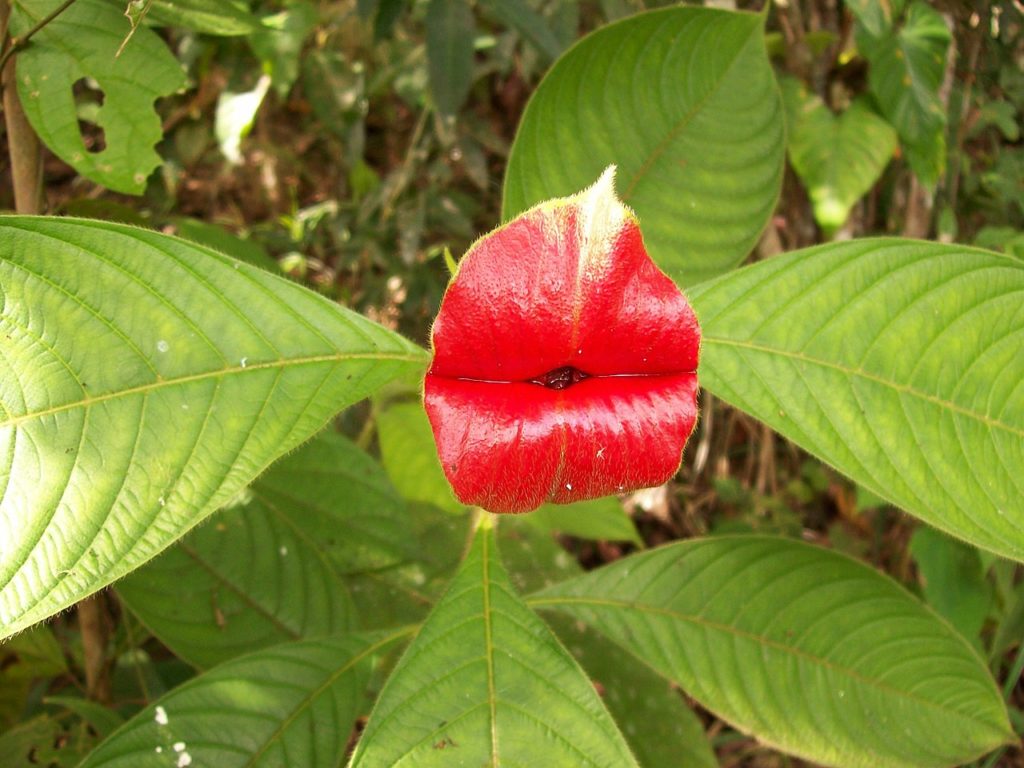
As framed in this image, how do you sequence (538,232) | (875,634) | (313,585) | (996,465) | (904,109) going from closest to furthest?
(538,232) → (996,465) → (875,634) → (313,585) → (904,109)

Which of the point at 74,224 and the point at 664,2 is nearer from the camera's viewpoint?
the point at 74,224

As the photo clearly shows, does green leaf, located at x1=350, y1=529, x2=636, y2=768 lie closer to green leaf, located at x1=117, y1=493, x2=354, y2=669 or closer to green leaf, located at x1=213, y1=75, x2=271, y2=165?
green leaf, located at x1=117, y1=493, x2=354, y2=669

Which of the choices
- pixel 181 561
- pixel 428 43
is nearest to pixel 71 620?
pixel 181 561

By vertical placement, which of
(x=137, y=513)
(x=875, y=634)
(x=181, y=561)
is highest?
(x=137, y=513)

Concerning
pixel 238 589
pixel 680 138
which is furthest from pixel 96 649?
pixel 680 138

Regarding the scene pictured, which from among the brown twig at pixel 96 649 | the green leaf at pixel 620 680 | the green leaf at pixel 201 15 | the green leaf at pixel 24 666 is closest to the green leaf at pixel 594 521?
the green leaf at pixel 620 680

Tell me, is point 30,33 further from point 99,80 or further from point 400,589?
point 400,589

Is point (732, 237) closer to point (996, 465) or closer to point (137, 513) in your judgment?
point (996, 465)

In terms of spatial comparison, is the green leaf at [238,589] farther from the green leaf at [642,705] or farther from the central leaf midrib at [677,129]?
the central leaf midrib at [677,129]
